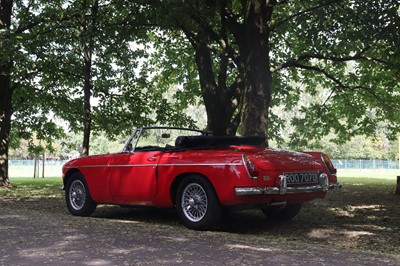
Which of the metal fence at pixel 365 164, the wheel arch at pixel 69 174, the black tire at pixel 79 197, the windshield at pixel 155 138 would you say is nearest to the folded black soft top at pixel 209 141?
the windshield at pixel 155 138

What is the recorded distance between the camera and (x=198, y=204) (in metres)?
6.89

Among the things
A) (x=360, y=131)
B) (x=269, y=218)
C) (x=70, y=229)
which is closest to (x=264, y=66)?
(x=269, y=218)

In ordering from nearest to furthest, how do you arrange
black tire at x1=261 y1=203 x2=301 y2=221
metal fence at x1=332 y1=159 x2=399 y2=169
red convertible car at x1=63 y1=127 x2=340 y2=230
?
red convertible car at x1=63 y1=127 x2=340 y2=230 < black tire at x1=261 y1=203 x2=301 y2=221 < metal fence at x1=332 y1=159 x2=399 y2=169

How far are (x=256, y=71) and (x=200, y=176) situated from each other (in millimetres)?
4413

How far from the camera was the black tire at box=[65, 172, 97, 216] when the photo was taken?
28.3 ft

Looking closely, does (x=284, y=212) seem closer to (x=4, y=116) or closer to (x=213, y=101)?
(x=213, y=101)

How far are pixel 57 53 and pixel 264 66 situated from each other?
28.0 ft

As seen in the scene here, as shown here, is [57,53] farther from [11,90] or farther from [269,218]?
[269,218]

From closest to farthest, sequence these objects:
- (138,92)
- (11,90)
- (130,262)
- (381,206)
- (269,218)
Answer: (130,262) < (269,218) < (381,206) < (11,90) < (138,92)

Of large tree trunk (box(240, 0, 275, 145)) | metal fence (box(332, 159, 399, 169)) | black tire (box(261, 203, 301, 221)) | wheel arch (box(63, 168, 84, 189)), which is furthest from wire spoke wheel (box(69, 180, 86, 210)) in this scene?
metal fence (box(332, 159, 399, 169))

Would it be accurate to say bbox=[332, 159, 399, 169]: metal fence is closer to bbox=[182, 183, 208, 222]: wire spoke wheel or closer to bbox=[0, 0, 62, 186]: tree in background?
bbox=[0, 0, 62, 186]: tree in background

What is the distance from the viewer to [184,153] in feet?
23.5

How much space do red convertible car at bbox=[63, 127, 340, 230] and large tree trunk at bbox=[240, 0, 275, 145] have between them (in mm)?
2114

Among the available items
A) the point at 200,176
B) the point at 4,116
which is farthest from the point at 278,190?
the point at 4,116
